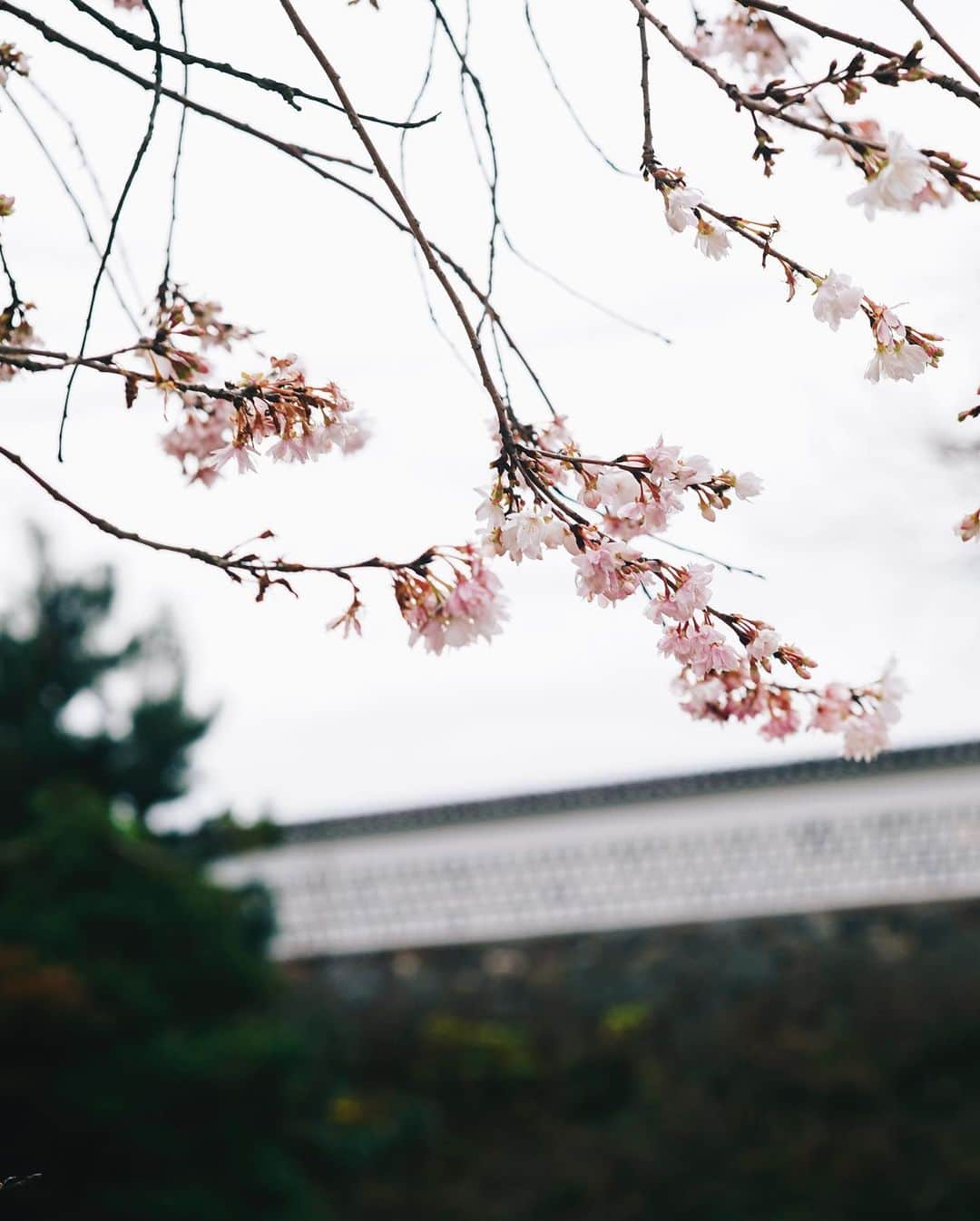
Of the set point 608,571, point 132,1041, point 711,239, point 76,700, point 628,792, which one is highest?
point 76,700

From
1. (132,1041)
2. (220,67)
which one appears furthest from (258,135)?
(132,1041)

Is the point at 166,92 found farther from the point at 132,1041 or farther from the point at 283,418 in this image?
the point at 132,1041

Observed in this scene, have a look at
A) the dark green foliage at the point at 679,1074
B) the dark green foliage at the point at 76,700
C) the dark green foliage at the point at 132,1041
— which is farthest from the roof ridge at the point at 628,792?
the dark green foliage at the point at 132,1041

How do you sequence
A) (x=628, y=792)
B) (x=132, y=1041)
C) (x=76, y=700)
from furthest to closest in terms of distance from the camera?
(x=628, y=792) < (x=76, y=700) < (x=132, y=1041)

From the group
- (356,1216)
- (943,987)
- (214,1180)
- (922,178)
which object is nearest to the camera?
(922,178)

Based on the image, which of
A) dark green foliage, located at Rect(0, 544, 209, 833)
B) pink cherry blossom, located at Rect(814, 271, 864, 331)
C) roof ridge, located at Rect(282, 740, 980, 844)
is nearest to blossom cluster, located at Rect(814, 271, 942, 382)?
pink cherry blossom, located at Rect(814, 271, 864, 331)

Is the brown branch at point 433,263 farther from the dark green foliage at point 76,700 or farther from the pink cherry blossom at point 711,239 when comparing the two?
the dark green foliage at point 76,700

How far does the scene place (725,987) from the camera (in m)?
6.09

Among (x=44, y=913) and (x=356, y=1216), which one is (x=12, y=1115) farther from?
(x=356, y=1216)

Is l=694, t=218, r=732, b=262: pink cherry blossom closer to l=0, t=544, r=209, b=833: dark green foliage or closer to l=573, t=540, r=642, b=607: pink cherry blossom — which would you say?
l=573, t=540, r=642, b=607: pink cherry blossom

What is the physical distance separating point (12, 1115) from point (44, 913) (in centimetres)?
72

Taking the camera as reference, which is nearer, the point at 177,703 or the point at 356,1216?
the point at 356,1216

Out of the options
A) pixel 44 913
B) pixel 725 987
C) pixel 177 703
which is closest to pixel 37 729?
pixel 177 703

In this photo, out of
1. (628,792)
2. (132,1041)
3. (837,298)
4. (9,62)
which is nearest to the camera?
(837,298)
